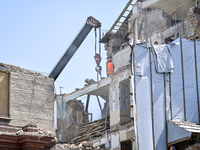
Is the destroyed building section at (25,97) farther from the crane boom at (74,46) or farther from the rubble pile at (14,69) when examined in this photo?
the crane boom at (74,46)

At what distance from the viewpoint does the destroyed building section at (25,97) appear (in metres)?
21.8

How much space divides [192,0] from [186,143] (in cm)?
1212

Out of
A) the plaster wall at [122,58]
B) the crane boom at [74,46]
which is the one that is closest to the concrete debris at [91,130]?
the plaster wall at [122,58]

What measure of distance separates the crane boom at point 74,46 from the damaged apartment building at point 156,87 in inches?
126

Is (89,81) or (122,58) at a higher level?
(122,58)

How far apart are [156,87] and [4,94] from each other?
9158 millimetres

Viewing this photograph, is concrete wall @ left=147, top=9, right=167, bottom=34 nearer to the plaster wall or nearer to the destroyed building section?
the plaster wall

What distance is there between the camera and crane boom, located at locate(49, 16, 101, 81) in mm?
39812

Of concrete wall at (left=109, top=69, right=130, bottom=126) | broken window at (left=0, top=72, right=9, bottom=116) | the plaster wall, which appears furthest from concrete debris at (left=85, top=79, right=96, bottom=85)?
broken window at (left=0, top=72, right=9, bottom=116)

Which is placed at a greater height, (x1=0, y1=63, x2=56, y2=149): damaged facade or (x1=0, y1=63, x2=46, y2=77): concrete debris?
(x1=0, y1=63, x2=46, y2=77): concrete debris

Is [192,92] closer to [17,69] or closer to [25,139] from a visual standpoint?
[17,69]

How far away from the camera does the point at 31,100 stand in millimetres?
22859

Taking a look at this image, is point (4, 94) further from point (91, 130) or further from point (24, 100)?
point (91, 130)

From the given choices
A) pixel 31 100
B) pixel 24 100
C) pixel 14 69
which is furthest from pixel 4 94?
pixel 31 100
